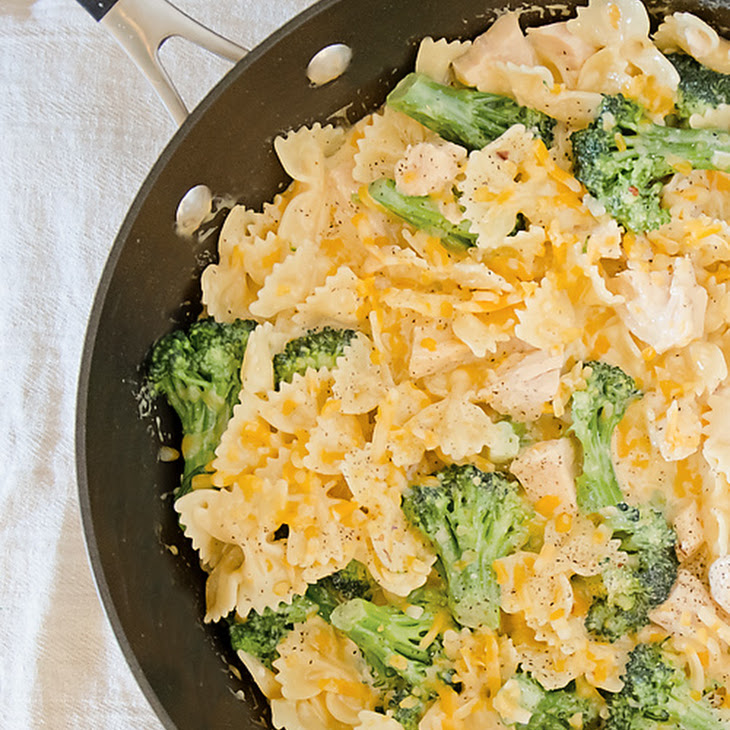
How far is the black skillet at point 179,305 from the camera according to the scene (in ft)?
8.45

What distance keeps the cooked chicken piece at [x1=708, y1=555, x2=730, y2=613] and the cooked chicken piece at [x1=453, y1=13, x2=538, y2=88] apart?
1484 millimetres

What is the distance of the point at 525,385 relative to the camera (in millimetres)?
2623

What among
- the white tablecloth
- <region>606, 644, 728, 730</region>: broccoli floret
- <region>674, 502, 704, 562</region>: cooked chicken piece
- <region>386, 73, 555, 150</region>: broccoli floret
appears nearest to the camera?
<region>606, 644, 728, 730</region>: broccoli floret

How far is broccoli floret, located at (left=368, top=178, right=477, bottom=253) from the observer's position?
8.93ft

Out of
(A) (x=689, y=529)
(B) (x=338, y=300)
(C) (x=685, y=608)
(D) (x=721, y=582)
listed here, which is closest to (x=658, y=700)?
(C) (x=685, y=608)

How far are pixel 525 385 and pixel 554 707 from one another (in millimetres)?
877

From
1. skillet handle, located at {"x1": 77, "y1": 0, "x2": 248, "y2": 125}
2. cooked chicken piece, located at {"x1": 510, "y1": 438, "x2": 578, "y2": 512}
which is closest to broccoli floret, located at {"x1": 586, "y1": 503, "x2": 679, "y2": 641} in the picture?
cooked chicken piece, located at {"x1": 510, "y1": 438, "x2": 578, "y2": 512}

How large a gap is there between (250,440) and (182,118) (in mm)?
918

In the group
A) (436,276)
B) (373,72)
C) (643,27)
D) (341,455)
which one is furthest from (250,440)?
(643,27)

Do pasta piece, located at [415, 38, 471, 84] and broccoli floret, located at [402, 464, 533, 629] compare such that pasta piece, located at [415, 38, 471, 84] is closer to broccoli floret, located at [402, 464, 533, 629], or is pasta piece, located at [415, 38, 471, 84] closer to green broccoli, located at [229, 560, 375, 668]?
broccoli floret, located at [402, 464, 533, 629]

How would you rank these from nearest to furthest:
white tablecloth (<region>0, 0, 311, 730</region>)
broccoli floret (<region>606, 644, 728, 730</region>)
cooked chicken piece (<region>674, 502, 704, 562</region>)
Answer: broccoli floret (<region>606, 644, 728, 730</region>)
cooked chicken piece (<region>674, 502, 704, 562</region>)
white tablecloth (<region>0, 0, 311, 730</region>)

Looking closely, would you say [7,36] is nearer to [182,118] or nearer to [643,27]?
[182,118]

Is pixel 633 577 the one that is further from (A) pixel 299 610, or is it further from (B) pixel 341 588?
(A) pixel 299 610

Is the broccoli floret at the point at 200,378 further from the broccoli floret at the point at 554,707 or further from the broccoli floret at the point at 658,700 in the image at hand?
the broccoli floret at the point at 658,700
